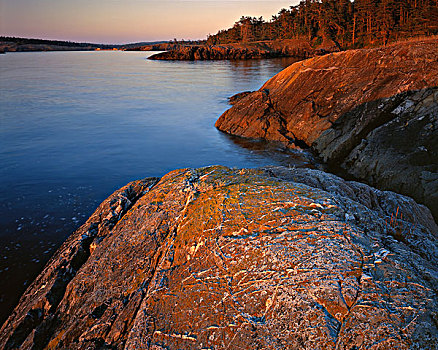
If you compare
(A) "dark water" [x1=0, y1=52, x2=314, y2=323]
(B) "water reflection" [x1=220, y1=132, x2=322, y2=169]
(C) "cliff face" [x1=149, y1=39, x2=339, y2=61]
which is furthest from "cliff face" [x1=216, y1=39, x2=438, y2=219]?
(C) "cliff face" [x1=149, y1=39, x2=339, y2=61]

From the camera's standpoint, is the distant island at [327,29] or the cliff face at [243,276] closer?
the cliff face at [243,276]

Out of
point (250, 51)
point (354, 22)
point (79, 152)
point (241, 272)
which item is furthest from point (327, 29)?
point (241, 272)

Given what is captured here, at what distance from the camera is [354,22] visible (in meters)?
70.4

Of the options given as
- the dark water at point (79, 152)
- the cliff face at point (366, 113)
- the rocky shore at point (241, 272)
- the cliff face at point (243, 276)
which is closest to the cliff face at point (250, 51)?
the dark water at point (79, 152)

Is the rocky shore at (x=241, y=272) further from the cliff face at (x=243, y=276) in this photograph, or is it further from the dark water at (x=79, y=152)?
the dark water at (x=79, y=152)

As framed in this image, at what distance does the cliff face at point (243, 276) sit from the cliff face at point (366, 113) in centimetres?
585

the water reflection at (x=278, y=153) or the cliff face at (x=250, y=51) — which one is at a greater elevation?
the cliff face at (x=250, y=51)

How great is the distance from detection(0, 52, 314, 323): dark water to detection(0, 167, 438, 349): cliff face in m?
4.24

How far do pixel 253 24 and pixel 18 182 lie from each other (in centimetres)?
16091

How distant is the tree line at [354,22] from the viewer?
50750mm

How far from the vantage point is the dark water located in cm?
992

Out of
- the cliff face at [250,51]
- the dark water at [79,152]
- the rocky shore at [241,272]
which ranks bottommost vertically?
the dark water at [79,152]

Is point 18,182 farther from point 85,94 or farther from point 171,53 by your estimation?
point 171,53

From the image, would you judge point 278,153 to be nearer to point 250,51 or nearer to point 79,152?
point 79,152
